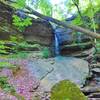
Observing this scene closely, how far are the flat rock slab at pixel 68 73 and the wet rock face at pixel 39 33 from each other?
406 cm

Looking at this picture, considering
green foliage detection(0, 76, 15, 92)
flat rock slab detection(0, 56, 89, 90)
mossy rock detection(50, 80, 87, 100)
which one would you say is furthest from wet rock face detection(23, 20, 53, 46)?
mossy rock detection(50, 80, 87, 100)

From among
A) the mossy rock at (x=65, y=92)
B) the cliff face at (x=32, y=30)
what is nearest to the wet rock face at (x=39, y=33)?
the cliff face at (x=32, y=30)

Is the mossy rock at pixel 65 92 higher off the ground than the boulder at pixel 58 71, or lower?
higher

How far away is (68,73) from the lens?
1185cm

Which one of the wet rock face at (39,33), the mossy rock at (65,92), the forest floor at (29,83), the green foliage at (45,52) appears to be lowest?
the forest floor at (29,83)

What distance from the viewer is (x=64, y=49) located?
17.4m

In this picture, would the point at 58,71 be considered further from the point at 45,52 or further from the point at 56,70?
the point at 45,52

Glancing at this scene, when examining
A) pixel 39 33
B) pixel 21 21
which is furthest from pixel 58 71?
pixel 39 33

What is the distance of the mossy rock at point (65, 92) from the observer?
588cm

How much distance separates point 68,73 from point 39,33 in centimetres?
636

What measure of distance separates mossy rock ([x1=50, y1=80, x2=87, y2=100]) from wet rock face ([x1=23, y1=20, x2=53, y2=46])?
11182mm

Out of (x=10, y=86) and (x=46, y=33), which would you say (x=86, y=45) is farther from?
(x=10, y=86)

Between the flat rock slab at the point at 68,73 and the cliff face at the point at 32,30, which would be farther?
the cliff face at the point at 32,30

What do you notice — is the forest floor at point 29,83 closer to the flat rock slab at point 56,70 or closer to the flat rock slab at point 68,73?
the flat rock slab at point 56,70
